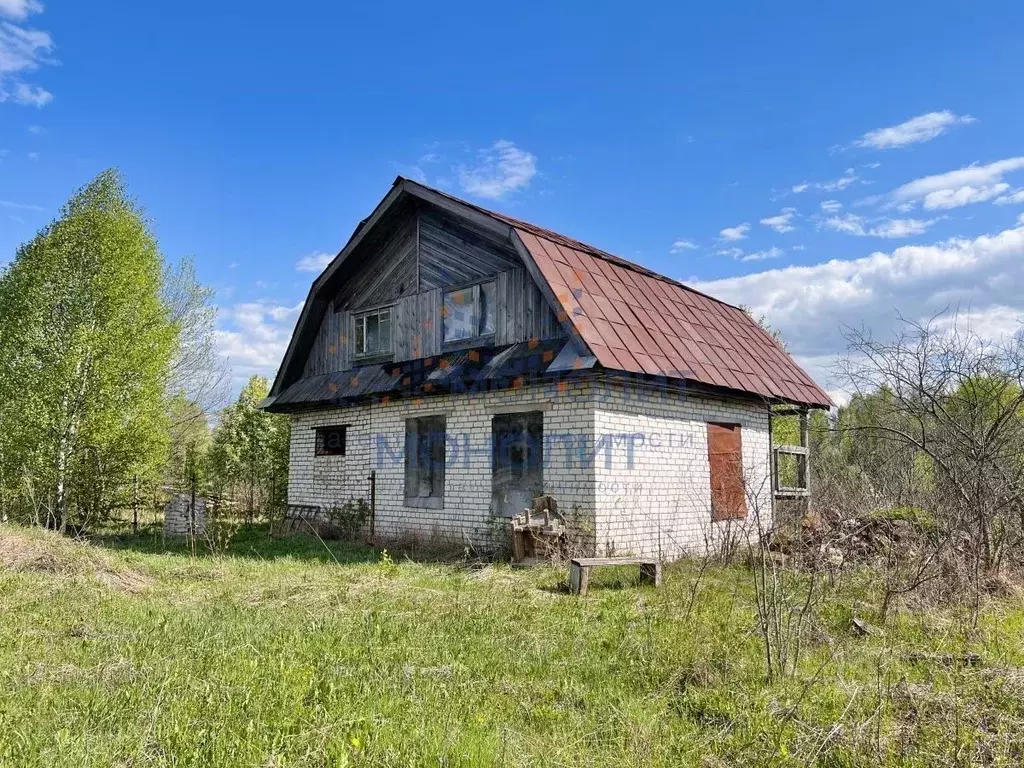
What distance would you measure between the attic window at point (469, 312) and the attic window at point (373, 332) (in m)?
1.59

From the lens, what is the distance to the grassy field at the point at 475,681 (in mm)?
3320

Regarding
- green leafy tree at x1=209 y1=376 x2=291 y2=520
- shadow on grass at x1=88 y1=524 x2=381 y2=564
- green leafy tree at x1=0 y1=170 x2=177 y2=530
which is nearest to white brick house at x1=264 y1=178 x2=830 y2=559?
shadow on grass at x1=88 y1=524 x2=381 y2=564

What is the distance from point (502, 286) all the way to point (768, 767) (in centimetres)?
888

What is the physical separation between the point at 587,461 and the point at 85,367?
11.1m

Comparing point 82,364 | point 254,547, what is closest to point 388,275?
point 254,547

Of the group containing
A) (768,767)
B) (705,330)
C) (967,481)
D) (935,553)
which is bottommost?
(768,767)

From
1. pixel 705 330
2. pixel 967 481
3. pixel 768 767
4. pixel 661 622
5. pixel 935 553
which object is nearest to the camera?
pixel 768 767

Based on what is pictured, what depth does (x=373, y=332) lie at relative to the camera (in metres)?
13.6

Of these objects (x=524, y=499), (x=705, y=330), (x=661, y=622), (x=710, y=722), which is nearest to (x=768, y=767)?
(x=710, y=722)

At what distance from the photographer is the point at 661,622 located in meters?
5.92

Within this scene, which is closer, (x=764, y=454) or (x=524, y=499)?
(x=524, y=499)

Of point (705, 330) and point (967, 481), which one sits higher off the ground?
point (705, 330)

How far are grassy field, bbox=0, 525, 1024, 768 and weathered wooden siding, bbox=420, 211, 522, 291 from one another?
19.6 feet

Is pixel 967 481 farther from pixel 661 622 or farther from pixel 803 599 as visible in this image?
pixel 661 622
